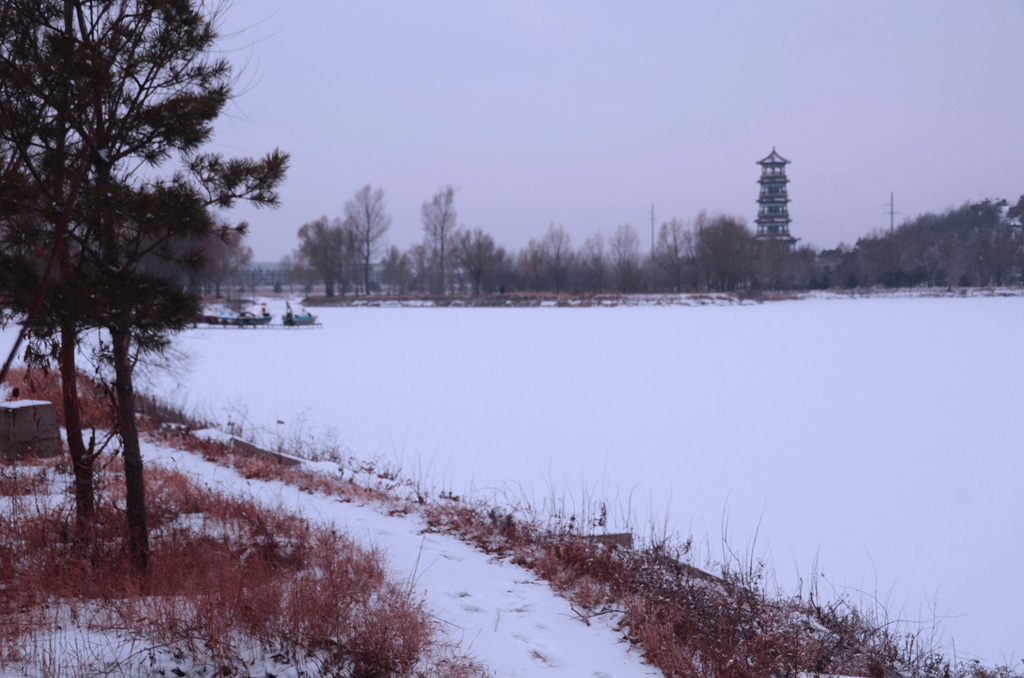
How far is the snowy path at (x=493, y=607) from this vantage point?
13.2 feet

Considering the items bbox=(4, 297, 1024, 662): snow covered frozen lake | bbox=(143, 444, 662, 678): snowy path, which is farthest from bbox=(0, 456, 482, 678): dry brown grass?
bbox=(4, 297, 1024, 662): snow covered frozen lake

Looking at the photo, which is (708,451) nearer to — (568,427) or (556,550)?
(568,427)

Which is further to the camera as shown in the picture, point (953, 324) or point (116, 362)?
point (953, 324)

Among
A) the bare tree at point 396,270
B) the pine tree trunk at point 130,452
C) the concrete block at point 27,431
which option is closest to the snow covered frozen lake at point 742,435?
the concrete block at point 27,431

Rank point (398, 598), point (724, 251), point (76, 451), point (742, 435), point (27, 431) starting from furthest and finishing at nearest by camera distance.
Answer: point (724, 251)
point (742, 435)
point (27, 431)
point (76, 451)
point (398, 598)

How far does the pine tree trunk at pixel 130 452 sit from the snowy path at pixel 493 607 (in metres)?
1.67

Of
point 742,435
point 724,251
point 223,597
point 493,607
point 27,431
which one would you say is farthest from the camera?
point 724,251

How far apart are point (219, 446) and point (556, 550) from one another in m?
5.55

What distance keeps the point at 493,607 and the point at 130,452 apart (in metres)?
2.50

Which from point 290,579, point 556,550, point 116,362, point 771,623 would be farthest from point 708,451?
point 116,362

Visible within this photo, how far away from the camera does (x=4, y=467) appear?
21.0ft

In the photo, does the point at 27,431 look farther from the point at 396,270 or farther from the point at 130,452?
the point at 396,270

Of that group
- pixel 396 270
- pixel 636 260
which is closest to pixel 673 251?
pixel 636 260

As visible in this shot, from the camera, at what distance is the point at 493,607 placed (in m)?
4.72
